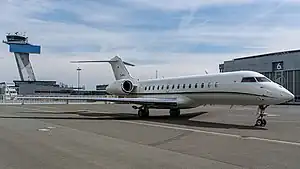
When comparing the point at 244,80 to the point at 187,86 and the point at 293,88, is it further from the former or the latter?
the point at 293,88

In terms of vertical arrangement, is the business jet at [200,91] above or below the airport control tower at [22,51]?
below

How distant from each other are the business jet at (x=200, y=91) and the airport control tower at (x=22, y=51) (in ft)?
352

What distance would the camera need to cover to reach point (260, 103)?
18.8m

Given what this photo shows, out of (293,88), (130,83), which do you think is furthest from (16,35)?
(130,83)

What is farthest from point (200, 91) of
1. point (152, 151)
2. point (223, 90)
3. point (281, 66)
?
point (281, 66)

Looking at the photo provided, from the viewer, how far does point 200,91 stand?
23375mm

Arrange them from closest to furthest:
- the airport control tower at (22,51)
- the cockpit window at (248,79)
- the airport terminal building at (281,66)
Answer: the cockpit window at (248,79)
the airport terminal building at (281,66)
the airport control tower at (22,51)

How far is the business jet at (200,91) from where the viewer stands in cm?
1878

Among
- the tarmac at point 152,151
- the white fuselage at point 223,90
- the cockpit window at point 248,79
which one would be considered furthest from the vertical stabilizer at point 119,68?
the tarmac at point 152,151

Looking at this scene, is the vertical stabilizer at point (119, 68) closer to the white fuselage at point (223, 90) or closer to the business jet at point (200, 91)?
the business jet at point (200, 91)

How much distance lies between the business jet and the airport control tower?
107m

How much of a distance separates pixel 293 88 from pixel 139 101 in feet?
197

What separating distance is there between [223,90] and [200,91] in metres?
2.45

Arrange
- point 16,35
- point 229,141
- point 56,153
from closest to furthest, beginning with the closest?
point 56,153
point 229,141
point 16,35
